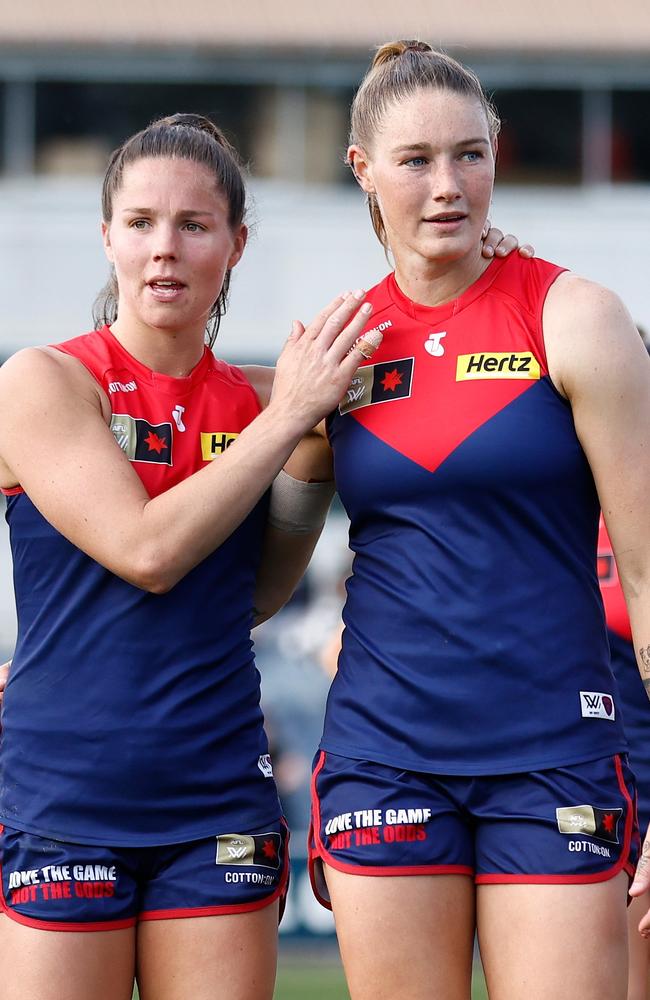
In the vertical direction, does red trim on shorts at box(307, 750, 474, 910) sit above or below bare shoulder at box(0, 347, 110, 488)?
below

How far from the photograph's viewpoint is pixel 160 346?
336 centimetres

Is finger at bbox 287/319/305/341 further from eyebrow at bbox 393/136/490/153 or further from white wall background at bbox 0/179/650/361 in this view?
white wall background at bbox 0/179/650/361

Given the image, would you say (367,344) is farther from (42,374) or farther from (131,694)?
(131,694)

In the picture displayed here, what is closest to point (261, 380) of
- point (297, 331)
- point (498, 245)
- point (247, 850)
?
point (297, 331)

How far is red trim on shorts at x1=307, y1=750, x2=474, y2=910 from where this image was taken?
2.93m

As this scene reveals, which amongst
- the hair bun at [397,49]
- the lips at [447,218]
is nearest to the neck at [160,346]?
the lips at [447,218]

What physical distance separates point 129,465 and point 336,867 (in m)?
0.88

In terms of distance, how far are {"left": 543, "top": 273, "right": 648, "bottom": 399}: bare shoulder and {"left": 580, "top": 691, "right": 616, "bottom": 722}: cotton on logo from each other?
1.86 ft

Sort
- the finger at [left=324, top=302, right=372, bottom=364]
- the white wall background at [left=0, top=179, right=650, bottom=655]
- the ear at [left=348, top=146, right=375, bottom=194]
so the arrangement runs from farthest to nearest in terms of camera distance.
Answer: the white wall background at [left=0, top=179, right=650, bottom=655], the ear at [left=348, top=146, right=375, bottom=194], the finger at [left=324, top=302, right=372, bottom=364]

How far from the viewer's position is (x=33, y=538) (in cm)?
319

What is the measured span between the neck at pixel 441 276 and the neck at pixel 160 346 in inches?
19.5

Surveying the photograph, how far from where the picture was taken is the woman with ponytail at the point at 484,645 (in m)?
2.89

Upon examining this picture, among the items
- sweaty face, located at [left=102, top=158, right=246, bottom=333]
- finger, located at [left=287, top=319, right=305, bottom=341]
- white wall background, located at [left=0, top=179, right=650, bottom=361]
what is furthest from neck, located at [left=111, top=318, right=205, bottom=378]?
white wall background, located at [left=0, top=179, right=650, bottom=361]

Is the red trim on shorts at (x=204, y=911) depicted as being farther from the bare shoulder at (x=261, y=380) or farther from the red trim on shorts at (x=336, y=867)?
the bare shoulder at (x=261, y=380)
